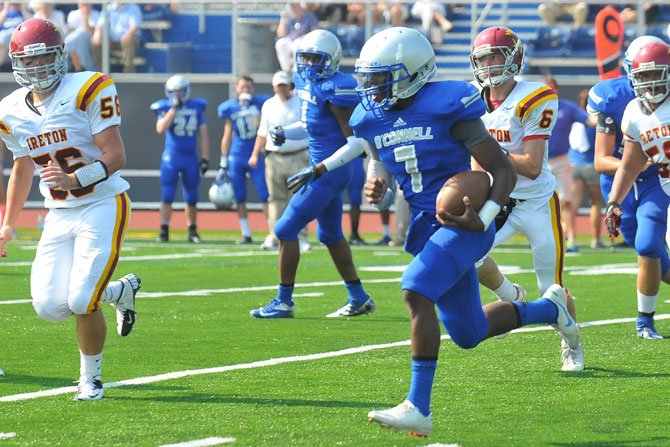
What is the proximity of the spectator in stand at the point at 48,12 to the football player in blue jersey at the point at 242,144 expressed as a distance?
3.83 meters

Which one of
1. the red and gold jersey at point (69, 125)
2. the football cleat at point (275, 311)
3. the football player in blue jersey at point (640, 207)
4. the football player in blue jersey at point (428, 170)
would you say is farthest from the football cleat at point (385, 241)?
the football player in blue jersey at point (428, 170)

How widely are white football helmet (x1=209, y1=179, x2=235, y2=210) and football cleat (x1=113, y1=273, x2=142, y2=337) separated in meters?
8.55

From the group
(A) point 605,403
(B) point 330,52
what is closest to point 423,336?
(A) point 605,403

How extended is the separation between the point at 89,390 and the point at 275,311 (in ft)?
9.76

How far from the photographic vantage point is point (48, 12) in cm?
1789

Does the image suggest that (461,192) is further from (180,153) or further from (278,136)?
(180,153)

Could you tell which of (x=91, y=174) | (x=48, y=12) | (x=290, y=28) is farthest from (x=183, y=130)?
(x=91, y=174)

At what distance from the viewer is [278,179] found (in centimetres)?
1319

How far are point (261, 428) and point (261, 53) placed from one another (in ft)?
44.8

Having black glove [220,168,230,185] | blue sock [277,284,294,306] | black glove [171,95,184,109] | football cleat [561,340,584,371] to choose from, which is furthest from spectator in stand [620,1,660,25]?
football cleat [561,340,584,371]

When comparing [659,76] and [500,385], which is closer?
[500,385]

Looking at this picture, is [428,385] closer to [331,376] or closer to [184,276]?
[331,376]

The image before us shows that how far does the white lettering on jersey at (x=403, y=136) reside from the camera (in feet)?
16.3

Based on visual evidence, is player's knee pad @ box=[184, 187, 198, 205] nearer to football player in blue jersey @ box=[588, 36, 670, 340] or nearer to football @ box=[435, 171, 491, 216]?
football player in blue jersey @ box=[588, 36, 670, 340]
